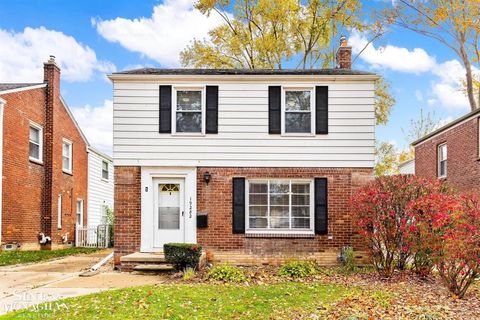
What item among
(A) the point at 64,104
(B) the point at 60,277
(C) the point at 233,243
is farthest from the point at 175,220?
(A) the point at 64,104

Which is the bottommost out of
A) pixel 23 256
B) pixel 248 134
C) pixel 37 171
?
pixel 23 256

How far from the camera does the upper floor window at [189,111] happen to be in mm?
13375

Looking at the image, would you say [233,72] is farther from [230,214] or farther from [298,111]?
[230,214]

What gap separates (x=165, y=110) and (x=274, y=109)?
3.10 m

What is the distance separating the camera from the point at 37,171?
1947 cm

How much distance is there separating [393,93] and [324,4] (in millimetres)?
6388

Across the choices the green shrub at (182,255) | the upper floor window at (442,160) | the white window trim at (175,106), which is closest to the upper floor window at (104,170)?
the white window trim at (175,106)

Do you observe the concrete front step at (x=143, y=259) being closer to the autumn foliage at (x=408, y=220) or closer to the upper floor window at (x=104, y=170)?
the autumn foliage at (x=408, y=220)

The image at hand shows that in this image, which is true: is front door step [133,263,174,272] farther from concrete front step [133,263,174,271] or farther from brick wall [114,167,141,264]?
brick wall [114,167,141,264]

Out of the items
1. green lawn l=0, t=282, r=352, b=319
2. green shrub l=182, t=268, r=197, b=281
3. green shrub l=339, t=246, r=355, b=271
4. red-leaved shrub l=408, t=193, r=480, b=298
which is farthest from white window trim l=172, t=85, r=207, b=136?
red-leaved shrub l=408, t=193, r=480, b=298

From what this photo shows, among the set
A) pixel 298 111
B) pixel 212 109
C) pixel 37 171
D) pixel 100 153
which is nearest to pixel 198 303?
pixel 212 109

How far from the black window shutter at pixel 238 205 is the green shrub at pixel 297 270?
6.21ft

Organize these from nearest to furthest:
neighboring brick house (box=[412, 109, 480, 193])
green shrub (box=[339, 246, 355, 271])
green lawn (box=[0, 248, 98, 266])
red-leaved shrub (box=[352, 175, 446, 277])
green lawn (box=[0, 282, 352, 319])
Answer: green lawn (box=[0, 282, 352, 319])
red-leaved shrub (box=[352, 175, 446, 277])
green shrub (box=[339, 246, 355, 271])
green lawn (box=[0, 248, 98, 266])
neighboring brick house (box=[412, 109, 480, 193])

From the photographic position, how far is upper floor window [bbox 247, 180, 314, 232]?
13.3m
